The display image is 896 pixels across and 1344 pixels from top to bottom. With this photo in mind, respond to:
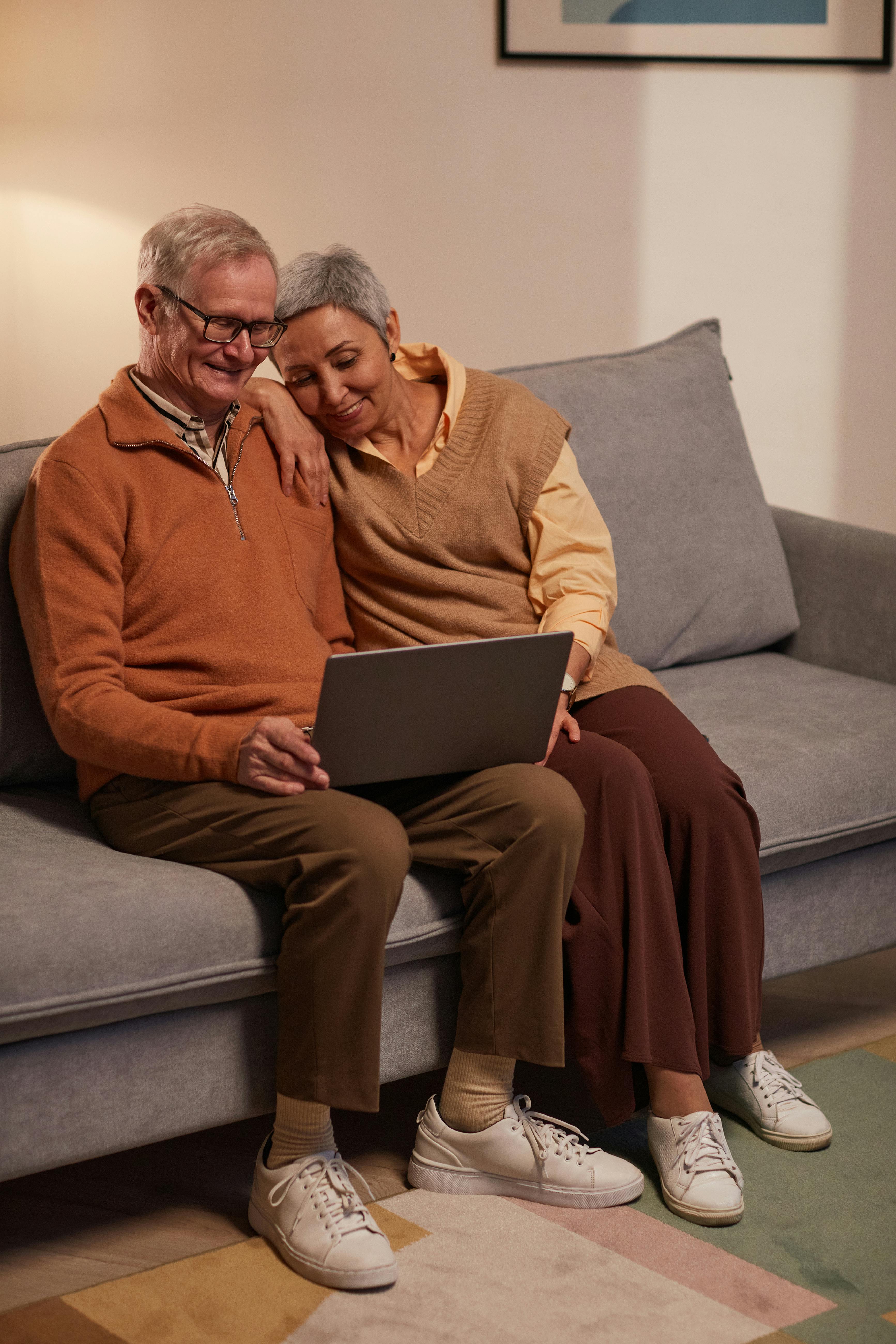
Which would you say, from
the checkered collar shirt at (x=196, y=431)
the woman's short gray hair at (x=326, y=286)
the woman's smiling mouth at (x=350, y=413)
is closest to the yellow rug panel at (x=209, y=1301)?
the checkered collar shirt at (x=196, y=431)

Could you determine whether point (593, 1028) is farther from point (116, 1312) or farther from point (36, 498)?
point (36, 498)

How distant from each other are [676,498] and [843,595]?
1.19 ft

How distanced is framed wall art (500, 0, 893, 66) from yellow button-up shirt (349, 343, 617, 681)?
1195 millimetres

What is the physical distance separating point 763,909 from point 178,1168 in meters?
0.82

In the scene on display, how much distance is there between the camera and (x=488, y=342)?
2861 mm

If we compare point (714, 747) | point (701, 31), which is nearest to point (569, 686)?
point (714, 747)

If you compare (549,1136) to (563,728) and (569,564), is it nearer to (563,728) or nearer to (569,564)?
→ (563,728)

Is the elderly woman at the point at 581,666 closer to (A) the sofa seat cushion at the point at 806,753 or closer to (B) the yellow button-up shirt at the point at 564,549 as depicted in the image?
(B) the yellow button-up shirt at the point at 564,549

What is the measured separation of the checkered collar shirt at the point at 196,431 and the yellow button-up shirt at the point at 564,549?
197 mm

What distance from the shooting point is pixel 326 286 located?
5.81ft

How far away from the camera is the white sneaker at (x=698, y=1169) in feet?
5.15

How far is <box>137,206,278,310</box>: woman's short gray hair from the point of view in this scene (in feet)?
5.34

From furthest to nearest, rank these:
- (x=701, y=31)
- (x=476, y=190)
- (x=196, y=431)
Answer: (x=701, y=31) < (x=476, y=190) < (x=196, y=431)

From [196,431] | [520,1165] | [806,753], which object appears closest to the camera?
[520,1165]
